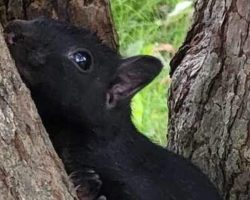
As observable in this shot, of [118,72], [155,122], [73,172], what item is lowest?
[155,122]

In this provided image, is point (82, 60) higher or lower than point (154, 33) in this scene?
higher

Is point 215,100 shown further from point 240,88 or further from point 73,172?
point 73,172

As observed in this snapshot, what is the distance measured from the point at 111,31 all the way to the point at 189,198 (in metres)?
0.68

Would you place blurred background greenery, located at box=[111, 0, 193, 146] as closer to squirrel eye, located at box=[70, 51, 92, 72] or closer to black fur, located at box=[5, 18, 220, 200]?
black fur, located at box=[5, 18, 220, 200]

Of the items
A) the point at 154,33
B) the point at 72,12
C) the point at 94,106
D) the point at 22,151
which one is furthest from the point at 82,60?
the point at 154,33

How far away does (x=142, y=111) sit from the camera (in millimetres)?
4719

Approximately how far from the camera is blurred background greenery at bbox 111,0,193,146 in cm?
494

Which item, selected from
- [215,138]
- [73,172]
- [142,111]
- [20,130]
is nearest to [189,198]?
[215,138]

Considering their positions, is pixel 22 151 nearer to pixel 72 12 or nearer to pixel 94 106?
pixel 94 106

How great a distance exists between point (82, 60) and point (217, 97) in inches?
25.3

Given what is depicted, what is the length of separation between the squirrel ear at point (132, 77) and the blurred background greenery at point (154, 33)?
68.9 inches

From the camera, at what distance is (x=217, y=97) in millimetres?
3299

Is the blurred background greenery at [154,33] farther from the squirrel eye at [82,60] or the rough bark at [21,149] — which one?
the rough bark at [21,149]

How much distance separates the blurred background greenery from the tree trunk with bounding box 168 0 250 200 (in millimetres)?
1287
